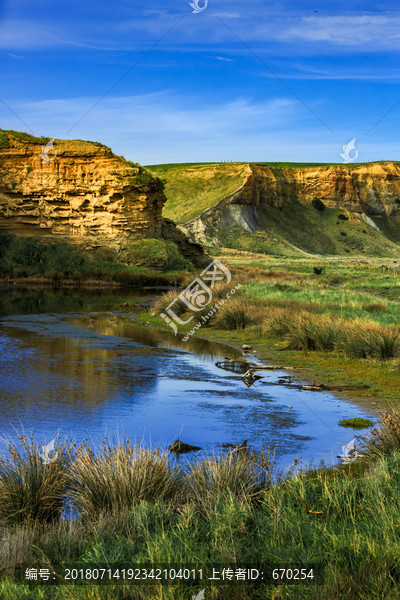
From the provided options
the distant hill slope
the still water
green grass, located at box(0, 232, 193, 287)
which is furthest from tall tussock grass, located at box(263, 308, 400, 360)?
the distant hill slope

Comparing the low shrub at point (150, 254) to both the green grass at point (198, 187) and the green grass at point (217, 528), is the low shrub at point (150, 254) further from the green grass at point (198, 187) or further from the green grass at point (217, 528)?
the green grass at point (198, 187)

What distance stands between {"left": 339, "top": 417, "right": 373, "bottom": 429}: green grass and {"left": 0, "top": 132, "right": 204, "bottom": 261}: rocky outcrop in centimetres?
4650

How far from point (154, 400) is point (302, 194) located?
12017 cm

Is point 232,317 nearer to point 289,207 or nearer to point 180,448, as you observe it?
point 180,448

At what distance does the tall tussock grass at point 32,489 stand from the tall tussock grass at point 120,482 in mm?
167

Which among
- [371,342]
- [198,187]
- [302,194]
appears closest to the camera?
[371,342]

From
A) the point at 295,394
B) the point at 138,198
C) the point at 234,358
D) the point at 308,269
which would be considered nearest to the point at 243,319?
the point at 234,358

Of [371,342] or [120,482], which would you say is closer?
[120,482]

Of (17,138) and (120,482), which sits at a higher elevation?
(17,138)

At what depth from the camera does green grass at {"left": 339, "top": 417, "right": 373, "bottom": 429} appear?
34.4 ft

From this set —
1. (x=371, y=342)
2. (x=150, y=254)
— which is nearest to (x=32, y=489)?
(x=371, y=342)

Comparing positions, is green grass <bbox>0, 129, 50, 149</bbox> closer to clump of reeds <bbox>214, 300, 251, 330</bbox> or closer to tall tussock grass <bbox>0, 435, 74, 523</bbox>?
clump of reeds <bbox>214, 300, 251, 330</bbox>

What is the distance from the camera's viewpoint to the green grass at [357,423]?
1047 cm

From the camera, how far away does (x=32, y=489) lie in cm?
643
